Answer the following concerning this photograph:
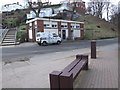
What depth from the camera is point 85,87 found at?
12.6 feet

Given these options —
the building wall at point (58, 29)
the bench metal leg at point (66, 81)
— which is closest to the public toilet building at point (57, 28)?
the building wall at point (58, 29)

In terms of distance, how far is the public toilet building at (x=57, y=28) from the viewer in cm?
2415

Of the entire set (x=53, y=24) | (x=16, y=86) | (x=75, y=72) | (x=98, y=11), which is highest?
(x=98, y=11)

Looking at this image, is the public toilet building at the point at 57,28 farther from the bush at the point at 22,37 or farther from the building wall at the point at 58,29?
the bush at the point at 22,37

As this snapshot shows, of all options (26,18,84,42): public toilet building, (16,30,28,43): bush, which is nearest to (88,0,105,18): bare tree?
(26,18,84,42): public toilet building

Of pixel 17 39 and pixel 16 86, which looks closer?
pixel 16 86

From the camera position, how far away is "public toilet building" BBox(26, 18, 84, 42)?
24.1m

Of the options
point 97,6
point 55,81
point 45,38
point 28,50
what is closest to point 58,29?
point 45,38

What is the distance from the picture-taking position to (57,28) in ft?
87.6

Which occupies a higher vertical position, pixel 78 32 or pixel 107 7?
pixel 107 7

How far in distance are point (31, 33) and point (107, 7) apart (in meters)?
42.1

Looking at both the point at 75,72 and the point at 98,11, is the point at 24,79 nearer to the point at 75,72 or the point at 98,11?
the point at 75,72

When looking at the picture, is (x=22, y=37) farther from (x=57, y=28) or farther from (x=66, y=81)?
(x=66, y=81)

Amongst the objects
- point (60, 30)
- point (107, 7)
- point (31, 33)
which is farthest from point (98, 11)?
point (31, 33)
